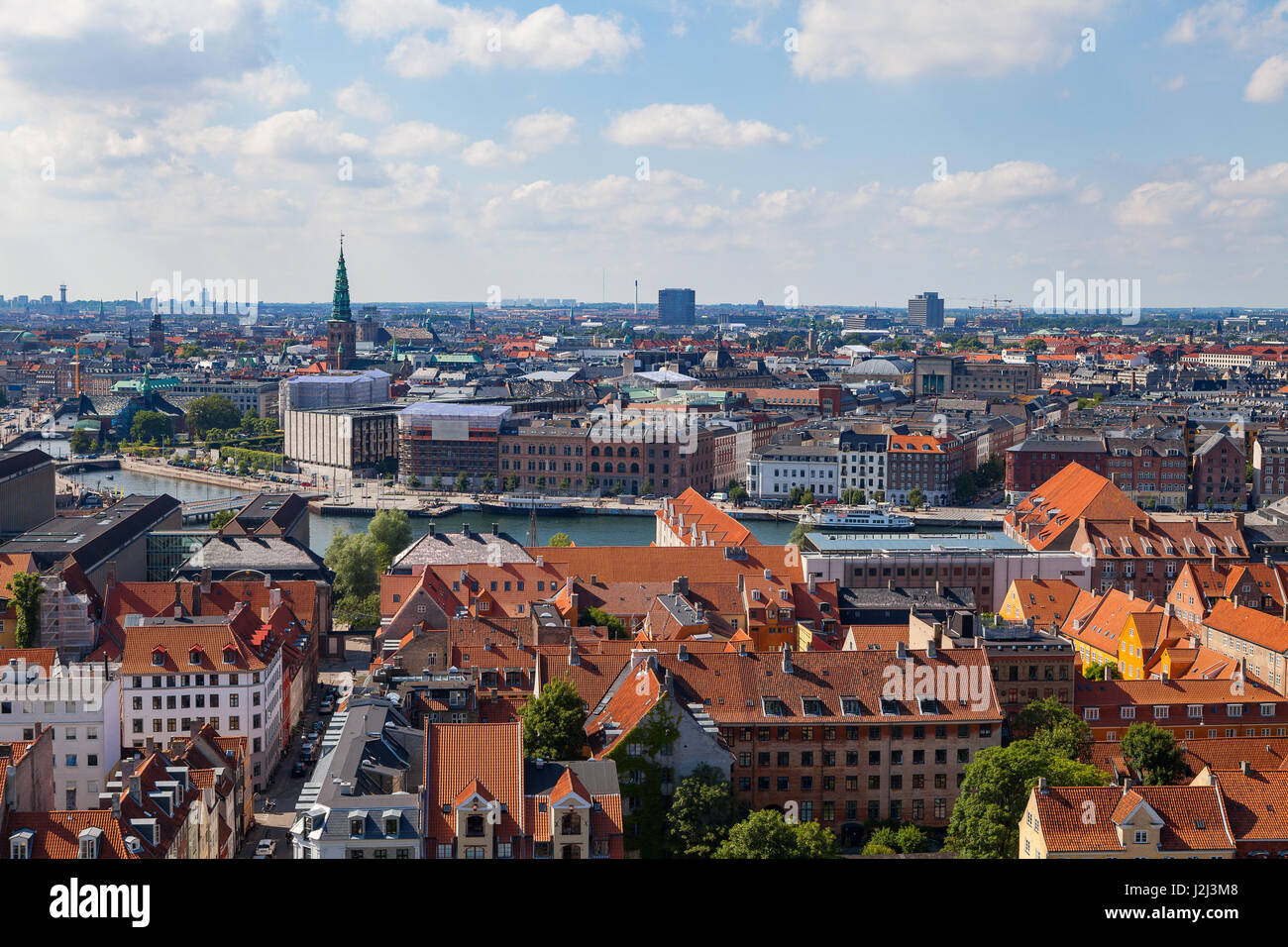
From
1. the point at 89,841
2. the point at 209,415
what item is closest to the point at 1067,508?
the point at 89,841

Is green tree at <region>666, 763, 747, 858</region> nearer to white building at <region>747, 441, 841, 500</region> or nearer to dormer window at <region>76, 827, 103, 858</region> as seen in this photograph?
dormer window at <region>76, 827, 103, 858</region>

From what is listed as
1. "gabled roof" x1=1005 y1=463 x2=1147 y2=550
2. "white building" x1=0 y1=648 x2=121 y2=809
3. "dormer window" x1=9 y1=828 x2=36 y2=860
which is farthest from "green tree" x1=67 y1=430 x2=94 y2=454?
"dormer window" x1=9 y1=828 x2=36 y2=860

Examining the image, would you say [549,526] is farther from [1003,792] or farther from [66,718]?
[1003,792]

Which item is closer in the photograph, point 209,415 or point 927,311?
point 209,415

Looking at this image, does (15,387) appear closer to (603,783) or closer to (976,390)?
(976,390)

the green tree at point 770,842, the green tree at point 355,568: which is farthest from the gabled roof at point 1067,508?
the green tree at point 770,842
